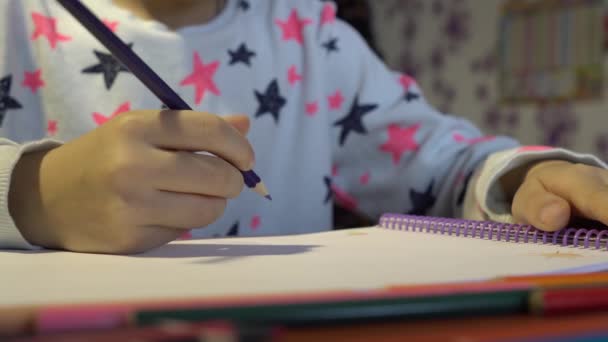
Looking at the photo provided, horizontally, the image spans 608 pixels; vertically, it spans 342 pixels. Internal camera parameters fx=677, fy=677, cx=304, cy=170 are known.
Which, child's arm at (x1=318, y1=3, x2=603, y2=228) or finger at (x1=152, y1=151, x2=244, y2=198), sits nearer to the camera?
finger at (x1=152, y1=151, x2=244, y2=198)

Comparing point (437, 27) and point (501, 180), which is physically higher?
point (437, 27)

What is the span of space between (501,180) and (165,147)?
328mm

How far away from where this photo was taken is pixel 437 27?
2.12m

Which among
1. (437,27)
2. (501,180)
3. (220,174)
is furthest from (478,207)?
(437,27)

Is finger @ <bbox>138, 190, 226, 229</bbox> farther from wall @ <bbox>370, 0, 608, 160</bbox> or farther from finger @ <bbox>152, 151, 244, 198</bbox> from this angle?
wall @ <bbox>370, 0, 608, 160</bbox>

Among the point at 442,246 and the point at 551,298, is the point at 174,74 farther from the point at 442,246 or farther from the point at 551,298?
the point at 551,298

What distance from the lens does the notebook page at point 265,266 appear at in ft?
0.85

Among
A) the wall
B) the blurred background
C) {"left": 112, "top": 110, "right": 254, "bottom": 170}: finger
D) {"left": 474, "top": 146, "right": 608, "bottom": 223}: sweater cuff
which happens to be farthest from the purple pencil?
the wall

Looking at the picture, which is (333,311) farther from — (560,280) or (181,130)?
(181,130)

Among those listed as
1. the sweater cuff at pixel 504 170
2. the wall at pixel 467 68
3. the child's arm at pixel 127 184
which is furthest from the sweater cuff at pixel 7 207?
the wall at pixel 467 68

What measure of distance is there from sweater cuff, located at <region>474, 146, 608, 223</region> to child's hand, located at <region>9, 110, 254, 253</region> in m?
0.26

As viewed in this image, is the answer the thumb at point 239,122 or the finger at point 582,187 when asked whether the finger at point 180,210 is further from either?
the finger at point 582,187

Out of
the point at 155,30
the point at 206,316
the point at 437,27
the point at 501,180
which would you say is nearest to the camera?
the point at 206,316

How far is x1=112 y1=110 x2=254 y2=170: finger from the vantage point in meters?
0.39
